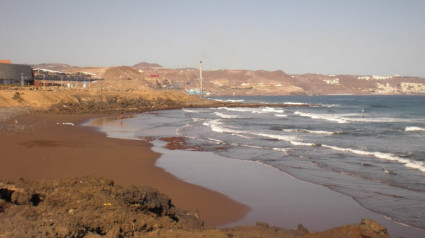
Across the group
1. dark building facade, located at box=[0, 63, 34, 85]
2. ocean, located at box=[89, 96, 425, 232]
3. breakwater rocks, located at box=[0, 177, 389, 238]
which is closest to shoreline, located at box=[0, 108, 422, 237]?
ocean, located at box=[89, 96, 425, 232]

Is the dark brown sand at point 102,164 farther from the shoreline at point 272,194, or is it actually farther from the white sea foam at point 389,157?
the white sea foam at point 389,157

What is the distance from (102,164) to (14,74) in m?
55.1

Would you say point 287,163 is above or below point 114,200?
below

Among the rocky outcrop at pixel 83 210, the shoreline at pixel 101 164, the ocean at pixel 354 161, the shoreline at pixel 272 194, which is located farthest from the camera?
the ocean at pixel 354 161

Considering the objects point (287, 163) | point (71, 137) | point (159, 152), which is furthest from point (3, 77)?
point (287, 163)

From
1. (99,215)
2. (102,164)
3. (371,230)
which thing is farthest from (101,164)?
(371,230)

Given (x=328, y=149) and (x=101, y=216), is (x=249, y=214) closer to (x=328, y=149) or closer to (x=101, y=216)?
(x=101, y=216)

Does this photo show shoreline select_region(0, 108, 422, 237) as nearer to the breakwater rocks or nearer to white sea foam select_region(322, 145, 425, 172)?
the breakwater rocks

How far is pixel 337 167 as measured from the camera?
43.3 ft

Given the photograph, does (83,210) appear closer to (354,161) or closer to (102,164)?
(102,164)

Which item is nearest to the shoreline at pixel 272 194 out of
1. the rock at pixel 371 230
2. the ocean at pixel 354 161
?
the ocean at pixel 354 161

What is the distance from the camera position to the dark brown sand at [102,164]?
8.60 m

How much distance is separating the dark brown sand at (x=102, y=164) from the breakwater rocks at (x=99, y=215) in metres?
2.12

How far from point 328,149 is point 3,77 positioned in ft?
179
